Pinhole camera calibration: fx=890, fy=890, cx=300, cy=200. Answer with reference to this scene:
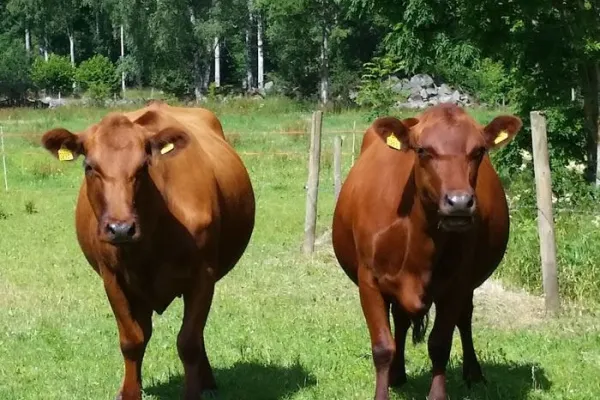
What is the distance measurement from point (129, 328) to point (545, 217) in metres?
4.42

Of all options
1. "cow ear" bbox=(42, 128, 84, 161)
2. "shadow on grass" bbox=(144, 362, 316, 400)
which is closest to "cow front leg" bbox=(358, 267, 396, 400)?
"shadow on grass" bbox=(144, 362, 316, 400)

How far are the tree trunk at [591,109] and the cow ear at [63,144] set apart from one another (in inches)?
380

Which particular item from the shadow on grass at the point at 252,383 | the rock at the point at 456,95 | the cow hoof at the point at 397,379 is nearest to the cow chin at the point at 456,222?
the cow hoof at the point at 397,379

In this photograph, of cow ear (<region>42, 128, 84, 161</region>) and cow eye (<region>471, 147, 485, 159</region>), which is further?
cow ear (<region>42, 128, 84, 161</region>)

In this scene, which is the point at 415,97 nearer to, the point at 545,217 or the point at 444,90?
the point at 444,90

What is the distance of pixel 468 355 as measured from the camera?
253 inches

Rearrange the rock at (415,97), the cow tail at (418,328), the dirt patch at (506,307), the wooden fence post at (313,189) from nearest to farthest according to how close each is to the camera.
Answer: the cow tail at (418,328)
the dirt patch at (506,307)
the wooden fence post at (313,189)
the rock at (415,97)

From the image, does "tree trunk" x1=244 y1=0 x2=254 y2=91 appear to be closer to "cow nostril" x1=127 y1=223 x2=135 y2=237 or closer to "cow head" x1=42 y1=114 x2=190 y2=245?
"cow head" x1=42 y1=114 x2=190 y2=245

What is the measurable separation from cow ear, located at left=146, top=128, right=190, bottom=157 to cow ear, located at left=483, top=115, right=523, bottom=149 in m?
1.79

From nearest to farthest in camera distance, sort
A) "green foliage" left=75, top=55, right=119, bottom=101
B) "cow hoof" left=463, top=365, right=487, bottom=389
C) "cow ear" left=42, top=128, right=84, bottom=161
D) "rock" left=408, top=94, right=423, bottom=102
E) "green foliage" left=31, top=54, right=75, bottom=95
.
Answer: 1. "cow ear" left=42, top=128, right=84, bottom=161
2. "cow hoof" left=463, top=365, right=487, bottom=389
3. "rock" left=408, top=94, right=423, bottom=102
4. "green foliage" left=75, top=55, right=119, bottom=101
5. "green foliage" left=31, top=54, right=75, bottom=95

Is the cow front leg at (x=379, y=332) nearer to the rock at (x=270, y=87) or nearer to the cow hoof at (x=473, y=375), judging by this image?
the cow hoof at (x=473, y=375)

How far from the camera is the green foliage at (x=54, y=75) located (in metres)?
62.6

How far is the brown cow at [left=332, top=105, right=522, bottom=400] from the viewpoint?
4.92 metres

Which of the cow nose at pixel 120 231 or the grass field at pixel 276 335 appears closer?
the cow nose at pixel 120 231
